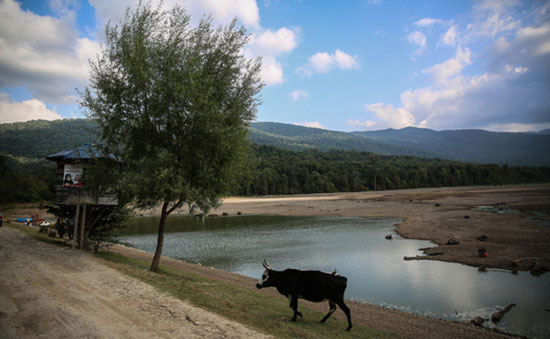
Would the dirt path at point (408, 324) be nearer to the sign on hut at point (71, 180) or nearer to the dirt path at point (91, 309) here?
the dirt path at point (91, 309)

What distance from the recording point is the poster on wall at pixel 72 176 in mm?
18781

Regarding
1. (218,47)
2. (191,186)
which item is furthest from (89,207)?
(218,47)

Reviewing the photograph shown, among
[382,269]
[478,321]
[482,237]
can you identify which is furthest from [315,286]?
[482,237]

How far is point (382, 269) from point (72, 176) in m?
23.2

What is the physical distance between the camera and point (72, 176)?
18.9 metres

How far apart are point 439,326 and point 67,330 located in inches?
554

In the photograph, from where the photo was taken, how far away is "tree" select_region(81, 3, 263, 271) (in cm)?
1476

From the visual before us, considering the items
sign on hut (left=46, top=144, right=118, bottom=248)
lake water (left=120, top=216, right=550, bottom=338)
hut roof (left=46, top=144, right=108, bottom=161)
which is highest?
hut roof (left=46, top=144, right=108, bottom=161)

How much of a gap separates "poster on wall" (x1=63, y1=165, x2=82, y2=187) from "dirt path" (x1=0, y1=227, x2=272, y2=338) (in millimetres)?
5787

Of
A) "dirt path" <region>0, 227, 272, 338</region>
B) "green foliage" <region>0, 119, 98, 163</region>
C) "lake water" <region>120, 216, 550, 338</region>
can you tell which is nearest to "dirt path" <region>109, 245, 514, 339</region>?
"lake water" <region>120, 216, 550, 338</region>

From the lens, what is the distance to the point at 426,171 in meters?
149

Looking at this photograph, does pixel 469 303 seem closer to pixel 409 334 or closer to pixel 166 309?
pixel 409 334

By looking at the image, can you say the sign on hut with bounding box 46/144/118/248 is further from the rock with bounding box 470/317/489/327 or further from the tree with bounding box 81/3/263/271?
the rock with bounding box 470/317/489/327

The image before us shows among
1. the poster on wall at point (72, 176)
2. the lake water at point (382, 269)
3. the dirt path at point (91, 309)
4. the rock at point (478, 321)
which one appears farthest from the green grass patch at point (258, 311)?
the poster on wall at point (72, 176)
